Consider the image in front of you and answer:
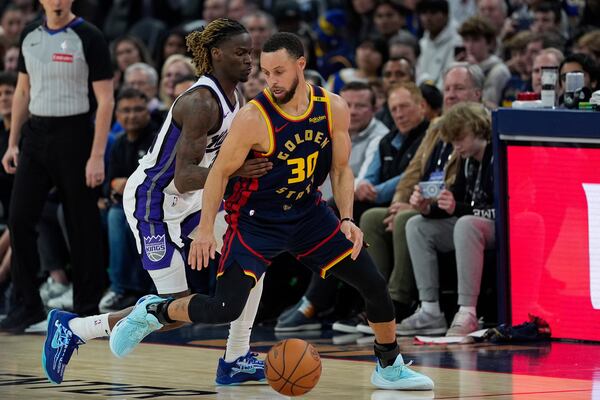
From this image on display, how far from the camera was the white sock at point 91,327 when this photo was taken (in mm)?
6988

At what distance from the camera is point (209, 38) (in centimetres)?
705

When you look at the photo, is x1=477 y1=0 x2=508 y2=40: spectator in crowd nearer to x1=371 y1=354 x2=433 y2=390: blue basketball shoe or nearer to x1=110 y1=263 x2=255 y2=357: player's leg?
x1=371 y1=354 x2=433 y2=390: blue basketball shoe

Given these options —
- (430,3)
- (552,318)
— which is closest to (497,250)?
(552,318)

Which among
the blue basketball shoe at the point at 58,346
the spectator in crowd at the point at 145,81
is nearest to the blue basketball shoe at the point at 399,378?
the blue basketball shoe at the point at 58,346

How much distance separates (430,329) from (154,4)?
8610 millimetres

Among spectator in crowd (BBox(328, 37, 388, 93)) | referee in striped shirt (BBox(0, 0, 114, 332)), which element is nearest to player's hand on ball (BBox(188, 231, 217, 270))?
referee in striped shirt (BBox(0, 0, 114, 332))

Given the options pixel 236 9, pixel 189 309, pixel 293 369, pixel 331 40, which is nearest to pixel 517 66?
pixel 331 40

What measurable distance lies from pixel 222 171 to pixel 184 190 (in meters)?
0.48

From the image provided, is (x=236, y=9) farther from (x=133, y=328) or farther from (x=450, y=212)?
(x=133, y=328)

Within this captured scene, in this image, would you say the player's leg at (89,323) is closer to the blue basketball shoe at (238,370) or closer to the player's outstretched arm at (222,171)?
the blue basketball shoe at (238,370)

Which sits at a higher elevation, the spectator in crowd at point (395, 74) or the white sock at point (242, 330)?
the spectator in crowd at point (395, 74)

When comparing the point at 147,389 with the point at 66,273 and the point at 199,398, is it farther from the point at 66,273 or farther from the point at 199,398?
the point at 66,273

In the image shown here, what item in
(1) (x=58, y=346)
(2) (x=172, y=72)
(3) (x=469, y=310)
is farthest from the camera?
(2) (x=172, y=72)

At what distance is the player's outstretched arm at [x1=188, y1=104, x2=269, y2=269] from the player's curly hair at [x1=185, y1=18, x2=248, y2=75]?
2.52ft
